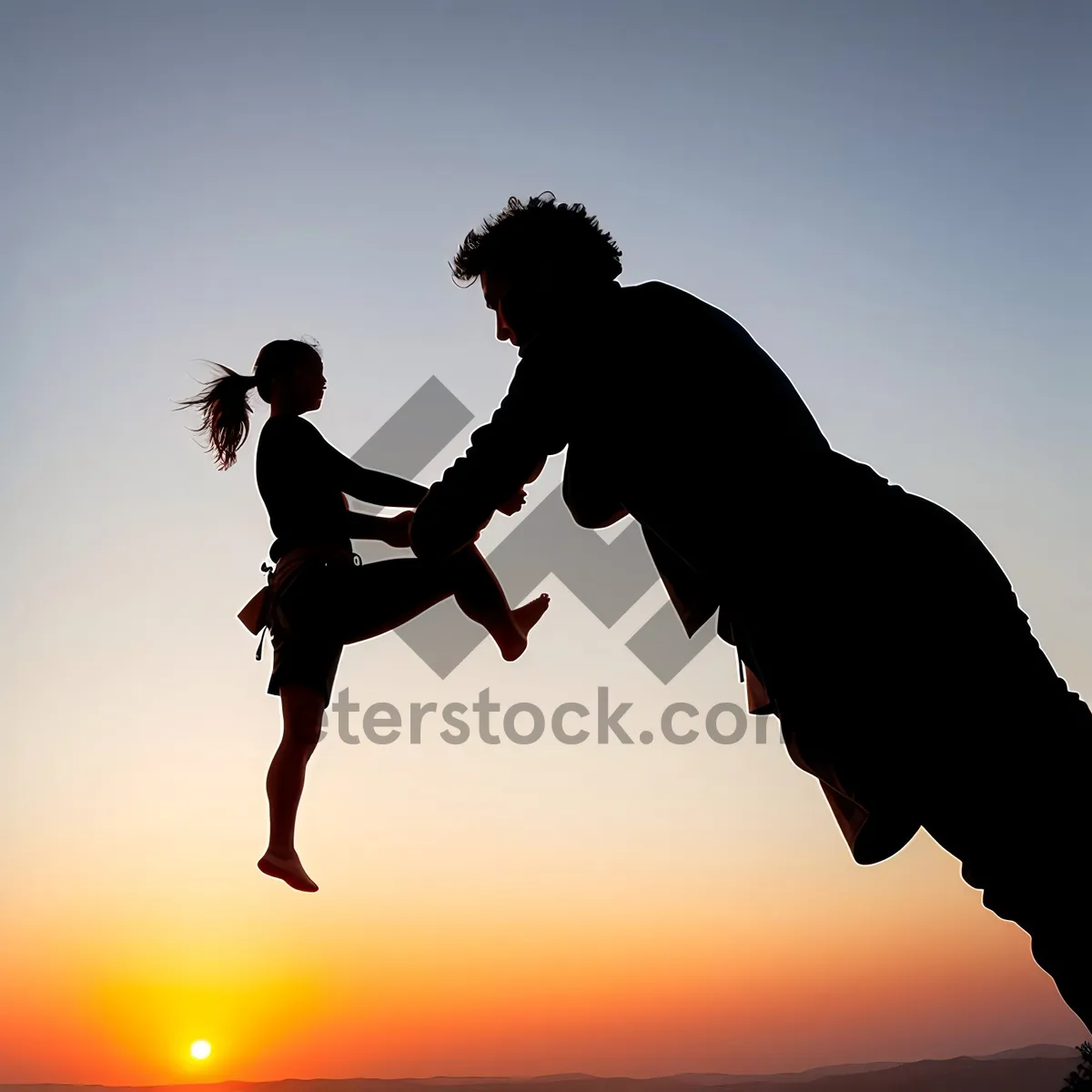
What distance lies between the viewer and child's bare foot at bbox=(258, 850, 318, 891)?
10.8ft

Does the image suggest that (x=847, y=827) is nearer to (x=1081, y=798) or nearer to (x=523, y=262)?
(x=1081, y=798)

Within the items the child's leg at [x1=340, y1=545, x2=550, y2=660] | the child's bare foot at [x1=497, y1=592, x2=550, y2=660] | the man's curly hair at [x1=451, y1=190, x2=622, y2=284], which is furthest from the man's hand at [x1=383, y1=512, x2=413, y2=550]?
the man's curly hair at [x1=451, y1=190, x2=622, y2=284]

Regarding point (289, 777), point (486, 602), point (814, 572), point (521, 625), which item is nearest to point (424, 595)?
point (486, 602)

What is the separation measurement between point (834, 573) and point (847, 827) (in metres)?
0.57

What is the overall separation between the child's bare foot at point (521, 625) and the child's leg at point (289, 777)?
2.10ft

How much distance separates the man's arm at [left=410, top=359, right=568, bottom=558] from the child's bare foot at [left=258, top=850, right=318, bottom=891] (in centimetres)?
138

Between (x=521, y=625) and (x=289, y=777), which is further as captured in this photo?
(x=521, y=625)

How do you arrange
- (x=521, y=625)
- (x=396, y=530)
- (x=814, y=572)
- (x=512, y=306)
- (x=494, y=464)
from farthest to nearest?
1. (x=521, y=625)
2. (x=396, y=530)
3. (x=512, y=306)
4. (x=494, y=464)
5. (x=814, y=572)

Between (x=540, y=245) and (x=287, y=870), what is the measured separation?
2.01m

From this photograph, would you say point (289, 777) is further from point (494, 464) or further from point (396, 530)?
point (494, 464)

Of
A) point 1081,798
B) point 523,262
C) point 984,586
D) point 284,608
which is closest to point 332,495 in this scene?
point 284,608

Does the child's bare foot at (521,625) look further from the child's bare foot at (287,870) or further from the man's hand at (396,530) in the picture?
the child's bare foot at (287,870)

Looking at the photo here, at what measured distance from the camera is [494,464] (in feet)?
7.86

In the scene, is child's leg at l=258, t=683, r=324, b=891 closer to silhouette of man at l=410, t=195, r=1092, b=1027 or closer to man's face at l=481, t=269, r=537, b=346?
silhouette of man at l=410, t=195, r=1092, b=1027
